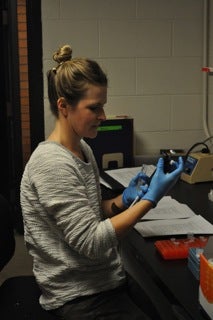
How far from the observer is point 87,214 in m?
1.37

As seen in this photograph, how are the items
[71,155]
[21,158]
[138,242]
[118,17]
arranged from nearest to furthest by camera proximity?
[71,155]
[138,242]
[118,17]
[21,158]

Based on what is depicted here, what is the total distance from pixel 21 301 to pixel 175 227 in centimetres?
59

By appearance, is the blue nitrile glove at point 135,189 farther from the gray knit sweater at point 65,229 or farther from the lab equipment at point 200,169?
the lab equipment at point 200,169

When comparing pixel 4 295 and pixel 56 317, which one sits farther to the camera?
pixel 4 295

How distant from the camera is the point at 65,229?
1.37 meters

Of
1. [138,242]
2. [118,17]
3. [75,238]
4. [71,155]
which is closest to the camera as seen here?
[75,238]

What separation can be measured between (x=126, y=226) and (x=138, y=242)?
188mm

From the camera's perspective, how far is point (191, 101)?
3.01 metres

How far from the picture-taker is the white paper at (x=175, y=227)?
63.7 inches

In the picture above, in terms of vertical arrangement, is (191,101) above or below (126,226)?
above

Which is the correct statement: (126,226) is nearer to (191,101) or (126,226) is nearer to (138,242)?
(138,242)

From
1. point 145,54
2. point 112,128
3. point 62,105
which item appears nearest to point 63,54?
point 62,105

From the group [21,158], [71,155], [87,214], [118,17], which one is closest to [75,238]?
[87,214]

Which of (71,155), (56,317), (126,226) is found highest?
(71,155)
